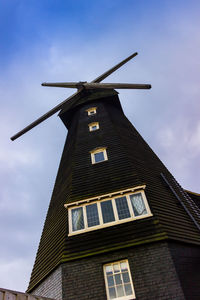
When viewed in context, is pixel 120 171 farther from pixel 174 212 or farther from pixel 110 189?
pixel 174 212

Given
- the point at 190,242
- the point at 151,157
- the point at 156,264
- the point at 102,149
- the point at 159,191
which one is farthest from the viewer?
the point at 151,157

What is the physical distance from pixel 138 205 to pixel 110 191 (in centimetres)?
164

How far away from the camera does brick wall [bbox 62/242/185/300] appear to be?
349 inches

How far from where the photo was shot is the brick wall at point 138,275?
349 inches

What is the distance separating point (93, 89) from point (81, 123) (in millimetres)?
6803

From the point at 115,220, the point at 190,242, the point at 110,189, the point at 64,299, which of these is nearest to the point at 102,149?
the point at 110,189

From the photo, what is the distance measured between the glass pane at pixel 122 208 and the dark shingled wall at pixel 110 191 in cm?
50

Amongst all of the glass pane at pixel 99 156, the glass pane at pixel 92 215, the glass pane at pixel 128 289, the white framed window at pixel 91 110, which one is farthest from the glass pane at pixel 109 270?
the white framed window at pixel 91 110

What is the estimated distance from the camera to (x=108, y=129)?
60.2 ft

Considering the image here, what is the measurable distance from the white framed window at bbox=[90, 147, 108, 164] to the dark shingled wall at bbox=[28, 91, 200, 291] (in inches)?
11.4

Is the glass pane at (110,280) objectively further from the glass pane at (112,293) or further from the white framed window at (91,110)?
the white framed window at (91,110)

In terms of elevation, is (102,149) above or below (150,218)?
above

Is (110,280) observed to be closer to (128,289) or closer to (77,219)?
(128,289)

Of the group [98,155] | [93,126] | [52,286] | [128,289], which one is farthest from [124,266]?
[93,126]
